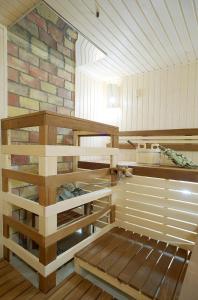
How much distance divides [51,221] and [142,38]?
2204 millimetres

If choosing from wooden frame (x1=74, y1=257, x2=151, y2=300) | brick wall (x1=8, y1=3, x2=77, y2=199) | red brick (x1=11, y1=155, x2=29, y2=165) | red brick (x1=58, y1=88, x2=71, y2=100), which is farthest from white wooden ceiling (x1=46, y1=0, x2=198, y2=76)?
wooden frame (x1=74, y1=257, x2=151, y2=300)

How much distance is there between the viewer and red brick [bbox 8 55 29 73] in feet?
6.17

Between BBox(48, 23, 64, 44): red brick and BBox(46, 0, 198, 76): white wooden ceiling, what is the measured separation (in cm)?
36

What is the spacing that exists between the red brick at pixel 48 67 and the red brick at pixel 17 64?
0.21 m

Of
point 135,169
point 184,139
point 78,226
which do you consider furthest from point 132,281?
point 184,139

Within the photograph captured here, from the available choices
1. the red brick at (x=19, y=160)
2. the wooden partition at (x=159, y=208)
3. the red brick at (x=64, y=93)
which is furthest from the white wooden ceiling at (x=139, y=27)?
the wooden partition at (x=159, y=208)

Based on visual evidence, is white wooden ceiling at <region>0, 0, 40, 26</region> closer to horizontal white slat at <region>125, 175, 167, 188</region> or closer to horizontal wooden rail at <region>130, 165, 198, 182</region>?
horizontal wooden rail at <region>130, 165, 198, 182</region>

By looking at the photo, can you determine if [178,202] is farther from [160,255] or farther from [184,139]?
[184,139]

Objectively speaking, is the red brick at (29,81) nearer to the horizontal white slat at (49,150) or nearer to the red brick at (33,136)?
the red brick at (33,136)

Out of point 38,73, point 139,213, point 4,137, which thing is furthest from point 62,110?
point 139,213

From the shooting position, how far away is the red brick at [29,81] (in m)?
2.00

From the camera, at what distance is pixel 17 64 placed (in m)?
1.94

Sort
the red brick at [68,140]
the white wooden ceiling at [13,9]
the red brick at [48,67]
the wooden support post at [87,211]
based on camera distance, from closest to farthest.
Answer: the white wooden ceiling at [13,9] < the red brick at [48,67] < the wooden support post at [87,211] < the red brick at [68,140]

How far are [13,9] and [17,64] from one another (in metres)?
0.47
